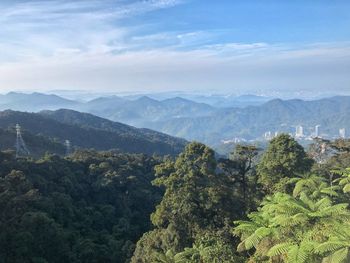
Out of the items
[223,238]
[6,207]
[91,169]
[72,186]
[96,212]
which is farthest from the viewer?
[91,169]

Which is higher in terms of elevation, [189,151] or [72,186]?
[189,151]

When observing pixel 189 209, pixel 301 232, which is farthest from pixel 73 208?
pixel 301 232

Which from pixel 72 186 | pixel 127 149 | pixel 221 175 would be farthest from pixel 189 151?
pixel 127 149

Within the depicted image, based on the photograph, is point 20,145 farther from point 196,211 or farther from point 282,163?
point 282,163

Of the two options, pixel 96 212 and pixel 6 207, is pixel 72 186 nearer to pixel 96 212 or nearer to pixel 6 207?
pixel 96 212

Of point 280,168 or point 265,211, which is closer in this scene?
point 265,211

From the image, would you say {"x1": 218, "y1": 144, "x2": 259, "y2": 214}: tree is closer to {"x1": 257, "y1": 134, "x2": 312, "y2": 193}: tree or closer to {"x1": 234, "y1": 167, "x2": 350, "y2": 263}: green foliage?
{"x1": 257, "y1": 134, "x2": 312, "y2": 193}: tree

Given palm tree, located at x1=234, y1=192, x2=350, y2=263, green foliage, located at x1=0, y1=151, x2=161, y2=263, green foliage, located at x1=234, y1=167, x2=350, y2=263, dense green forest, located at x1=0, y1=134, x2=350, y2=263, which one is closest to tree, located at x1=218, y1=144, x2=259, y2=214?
dense green forest, located at x1=0, y1=134, x2=350, y2=263
